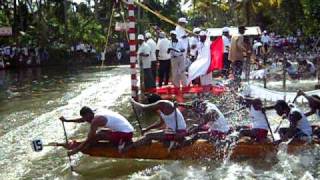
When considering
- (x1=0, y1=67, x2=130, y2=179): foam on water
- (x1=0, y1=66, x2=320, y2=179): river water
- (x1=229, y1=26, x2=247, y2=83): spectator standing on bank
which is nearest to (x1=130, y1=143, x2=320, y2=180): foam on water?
(x1=0, y1=66, x2=320, y2=179): river water

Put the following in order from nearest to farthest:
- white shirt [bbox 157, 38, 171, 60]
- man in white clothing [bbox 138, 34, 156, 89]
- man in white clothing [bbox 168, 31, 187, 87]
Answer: man in white clothing [bbox 168, 31, 187, 87] → man in white clothing [bbox 138, 34, 156, 89] → white shirt [bbox 157, 38, 171, 60]

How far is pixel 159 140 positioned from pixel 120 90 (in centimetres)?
1160

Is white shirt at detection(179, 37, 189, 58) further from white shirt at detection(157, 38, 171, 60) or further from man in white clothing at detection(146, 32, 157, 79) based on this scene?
man in white clothing at detection(146, 32, 157, 79)

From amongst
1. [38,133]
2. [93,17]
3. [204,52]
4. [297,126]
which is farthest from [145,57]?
[93,17]

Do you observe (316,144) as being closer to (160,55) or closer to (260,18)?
(160,55)

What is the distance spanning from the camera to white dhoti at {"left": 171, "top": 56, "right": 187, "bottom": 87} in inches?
650

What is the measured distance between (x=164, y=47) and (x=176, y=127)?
683cm

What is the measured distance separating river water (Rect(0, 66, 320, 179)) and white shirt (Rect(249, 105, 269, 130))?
2.00 ft

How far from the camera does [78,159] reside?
35.5 feet

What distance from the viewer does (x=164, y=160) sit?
10.2 metres

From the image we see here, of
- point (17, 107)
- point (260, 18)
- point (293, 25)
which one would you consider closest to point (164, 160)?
point (17, 107)

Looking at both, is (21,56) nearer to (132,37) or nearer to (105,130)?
(132,37)

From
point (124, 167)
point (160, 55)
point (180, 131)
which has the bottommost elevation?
point (124, 167)

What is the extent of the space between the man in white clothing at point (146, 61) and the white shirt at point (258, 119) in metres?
6.66
